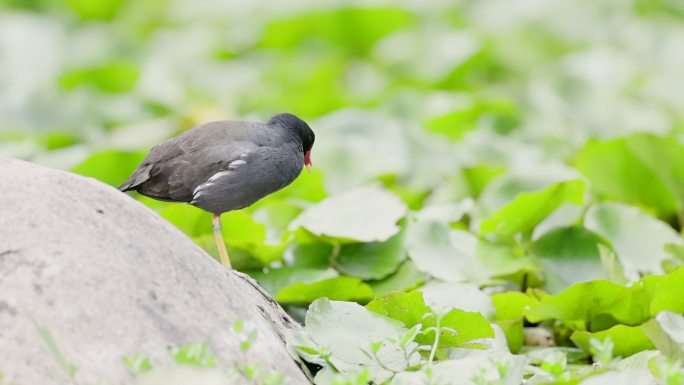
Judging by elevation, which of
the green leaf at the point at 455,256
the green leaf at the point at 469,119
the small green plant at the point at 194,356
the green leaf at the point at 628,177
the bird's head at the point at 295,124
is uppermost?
the small green plant at the point at 194,356

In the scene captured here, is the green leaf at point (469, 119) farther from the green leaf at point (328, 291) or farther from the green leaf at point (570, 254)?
the green leaf at point (328, 291)

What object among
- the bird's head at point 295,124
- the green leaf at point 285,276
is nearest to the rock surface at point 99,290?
the green leaf at point 285,276

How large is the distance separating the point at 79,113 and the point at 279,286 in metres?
1.90

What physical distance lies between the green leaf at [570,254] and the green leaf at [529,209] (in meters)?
0.06

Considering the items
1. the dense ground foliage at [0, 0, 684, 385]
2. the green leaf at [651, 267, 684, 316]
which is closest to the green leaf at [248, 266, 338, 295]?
the dense ground foliage at [0, 0, 684, 385]

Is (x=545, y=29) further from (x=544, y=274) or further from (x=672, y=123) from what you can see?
(x=544, y=274)

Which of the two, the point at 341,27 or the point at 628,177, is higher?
the point at 628,177

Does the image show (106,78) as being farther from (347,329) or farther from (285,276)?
(347,329)

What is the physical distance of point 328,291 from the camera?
2420 millimetres

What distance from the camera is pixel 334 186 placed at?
337 cm

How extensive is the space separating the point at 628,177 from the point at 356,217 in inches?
42.3

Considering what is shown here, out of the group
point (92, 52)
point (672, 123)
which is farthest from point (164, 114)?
point (672, 123)

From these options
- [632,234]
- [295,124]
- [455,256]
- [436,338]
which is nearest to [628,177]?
[632,234]

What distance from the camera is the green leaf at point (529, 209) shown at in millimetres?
2658
